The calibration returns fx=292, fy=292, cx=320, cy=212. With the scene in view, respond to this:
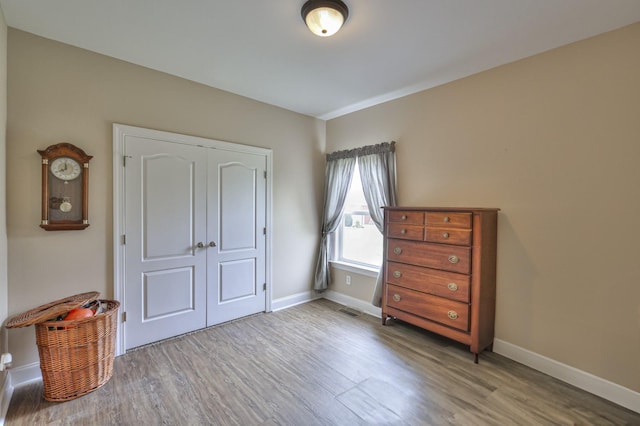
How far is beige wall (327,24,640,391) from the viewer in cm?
211

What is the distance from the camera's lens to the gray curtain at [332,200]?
407cm

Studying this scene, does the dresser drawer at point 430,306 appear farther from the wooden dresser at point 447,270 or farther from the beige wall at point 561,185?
the beige wall at point 561,185

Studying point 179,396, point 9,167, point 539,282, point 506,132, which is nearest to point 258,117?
point 9,167

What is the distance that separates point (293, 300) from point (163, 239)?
75.7 inches

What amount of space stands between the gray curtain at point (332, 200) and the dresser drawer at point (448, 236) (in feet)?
4.86

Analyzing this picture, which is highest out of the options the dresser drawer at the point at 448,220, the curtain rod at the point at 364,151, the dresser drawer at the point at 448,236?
the curtain rod at the point at 364,151

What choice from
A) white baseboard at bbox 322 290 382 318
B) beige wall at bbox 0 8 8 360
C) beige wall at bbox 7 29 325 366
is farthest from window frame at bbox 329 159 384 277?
beige wall at bbox 0 8 8 360

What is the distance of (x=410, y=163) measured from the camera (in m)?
3.43

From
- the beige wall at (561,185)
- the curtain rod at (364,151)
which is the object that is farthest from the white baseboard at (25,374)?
the beige wall at (561,185)

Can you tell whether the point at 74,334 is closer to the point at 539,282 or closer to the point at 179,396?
the point at 179,396

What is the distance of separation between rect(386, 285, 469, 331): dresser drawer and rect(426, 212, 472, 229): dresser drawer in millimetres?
699

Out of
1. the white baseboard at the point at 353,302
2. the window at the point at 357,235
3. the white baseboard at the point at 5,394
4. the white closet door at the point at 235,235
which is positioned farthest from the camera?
the window at the point at 357,235

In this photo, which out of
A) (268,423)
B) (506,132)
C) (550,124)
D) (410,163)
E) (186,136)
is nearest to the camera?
(268,423)

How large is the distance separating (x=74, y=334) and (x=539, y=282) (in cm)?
370
